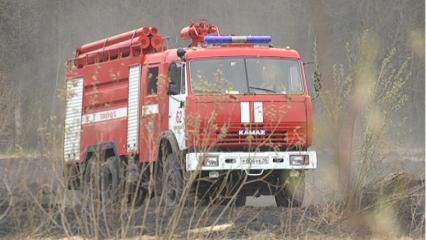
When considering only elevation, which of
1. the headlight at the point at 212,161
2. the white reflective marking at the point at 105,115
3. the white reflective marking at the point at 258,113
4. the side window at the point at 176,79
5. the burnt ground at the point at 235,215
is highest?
the side window at the point at 176,79

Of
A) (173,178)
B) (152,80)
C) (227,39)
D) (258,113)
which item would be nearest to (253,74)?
(258,113)

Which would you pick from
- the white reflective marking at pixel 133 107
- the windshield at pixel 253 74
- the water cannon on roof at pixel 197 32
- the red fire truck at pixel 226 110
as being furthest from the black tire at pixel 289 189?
the water cannon on roof at pixel 197 32

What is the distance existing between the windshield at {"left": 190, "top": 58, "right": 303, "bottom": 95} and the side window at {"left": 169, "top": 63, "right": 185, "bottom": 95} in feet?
0.64

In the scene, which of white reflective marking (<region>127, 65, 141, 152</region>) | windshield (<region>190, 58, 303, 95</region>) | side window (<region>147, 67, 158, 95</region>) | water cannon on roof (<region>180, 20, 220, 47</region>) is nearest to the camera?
windshield (<region>190, 58, 303, 95</region>)

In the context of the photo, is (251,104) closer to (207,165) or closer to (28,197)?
(207,165)

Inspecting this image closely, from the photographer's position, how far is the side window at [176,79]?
15.1 metres

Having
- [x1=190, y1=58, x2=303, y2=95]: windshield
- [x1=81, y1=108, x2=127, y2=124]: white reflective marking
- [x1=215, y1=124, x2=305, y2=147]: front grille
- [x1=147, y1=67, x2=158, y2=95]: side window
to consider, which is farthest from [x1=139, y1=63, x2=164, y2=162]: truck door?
[x1=215, y1=124, x2=305, y2=147]: front grille

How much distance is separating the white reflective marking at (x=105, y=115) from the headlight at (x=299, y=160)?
3482mm

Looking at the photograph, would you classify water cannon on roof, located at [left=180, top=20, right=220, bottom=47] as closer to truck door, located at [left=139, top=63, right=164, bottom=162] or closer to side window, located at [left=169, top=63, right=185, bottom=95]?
truck door, located at [left=139, top=63, right=164, bottom=162]

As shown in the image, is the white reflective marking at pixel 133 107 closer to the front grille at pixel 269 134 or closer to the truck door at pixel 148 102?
the truck door at pixel 148 102

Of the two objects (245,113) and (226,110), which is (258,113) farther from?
(226,110)

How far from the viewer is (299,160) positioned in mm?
14906

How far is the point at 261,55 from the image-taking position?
15.6 meters

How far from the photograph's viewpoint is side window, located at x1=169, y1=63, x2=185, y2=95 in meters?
15.1
